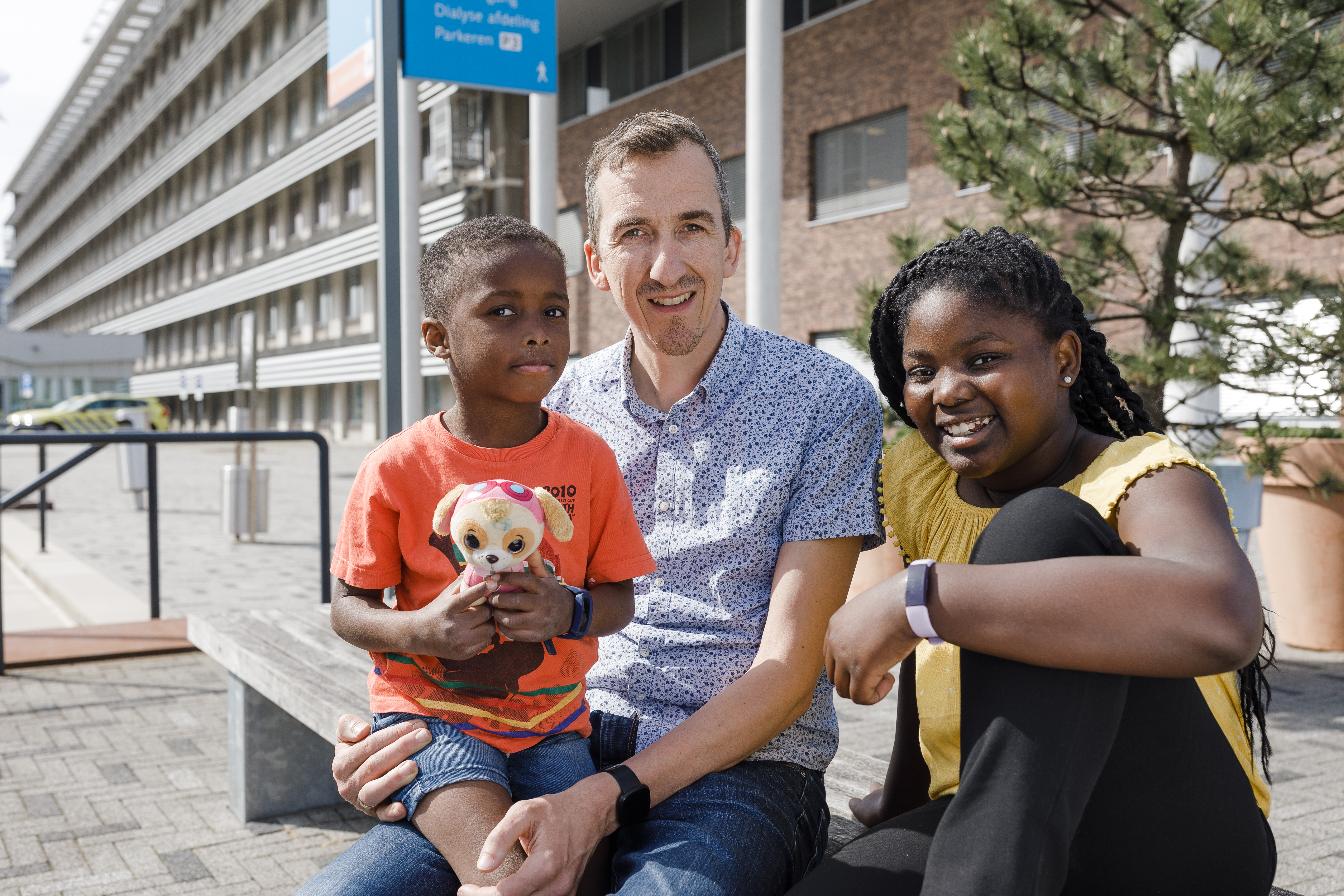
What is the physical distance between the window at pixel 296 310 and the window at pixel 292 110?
5.10 m

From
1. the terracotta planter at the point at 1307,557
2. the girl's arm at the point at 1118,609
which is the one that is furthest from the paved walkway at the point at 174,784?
the girl's arm at the point at 1118,609

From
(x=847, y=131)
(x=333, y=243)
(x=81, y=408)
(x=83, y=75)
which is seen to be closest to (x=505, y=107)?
(x=333, y=243)

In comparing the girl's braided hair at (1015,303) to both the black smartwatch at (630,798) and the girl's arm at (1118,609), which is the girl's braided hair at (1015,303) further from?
the black smartwatch at (630,798)

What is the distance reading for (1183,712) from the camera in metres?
1.53

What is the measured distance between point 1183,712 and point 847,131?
1737cm

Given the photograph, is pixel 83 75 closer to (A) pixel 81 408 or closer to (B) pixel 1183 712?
(A) pixel 81 408

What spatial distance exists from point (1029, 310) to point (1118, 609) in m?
0.60

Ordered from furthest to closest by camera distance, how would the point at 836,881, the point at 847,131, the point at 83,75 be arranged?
the point at 83,75 → the point at 847,131 → the point at 836,881

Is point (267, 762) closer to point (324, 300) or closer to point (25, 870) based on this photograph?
point (25, 870)

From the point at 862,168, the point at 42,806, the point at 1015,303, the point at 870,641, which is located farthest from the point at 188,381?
the point at 870,641

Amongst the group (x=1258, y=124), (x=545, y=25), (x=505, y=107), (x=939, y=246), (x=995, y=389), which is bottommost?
(x=995, y=389)

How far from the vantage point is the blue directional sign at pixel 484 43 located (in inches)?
222

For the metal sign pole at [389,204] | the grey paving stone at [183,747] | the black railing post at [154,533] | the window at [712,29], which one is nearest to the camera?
the grey paving stone at [183,747]

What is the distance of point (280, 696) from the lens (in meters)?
3.07
